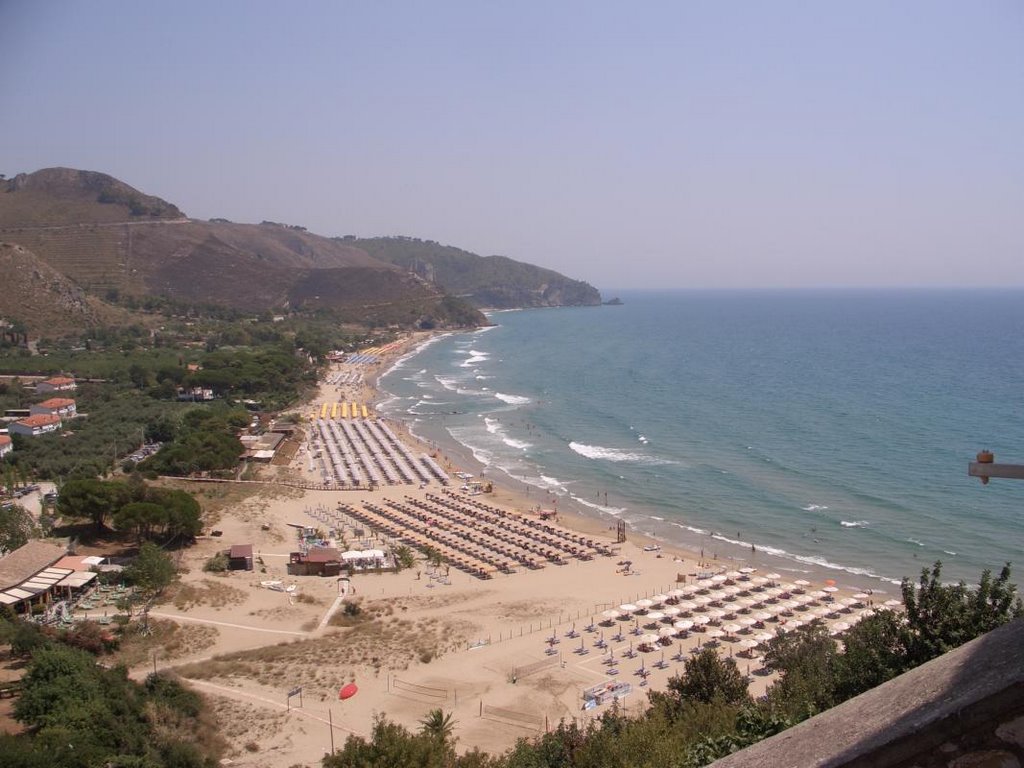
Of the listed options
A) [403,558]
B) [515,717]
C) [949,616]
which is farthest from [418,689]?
[949,616]

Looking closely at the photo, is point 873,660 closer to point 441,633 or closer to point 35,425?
point 441,633

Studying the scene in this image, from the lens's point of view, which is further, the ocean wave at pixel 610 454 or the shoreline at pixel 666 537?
the ocean wave at pixel 610 454

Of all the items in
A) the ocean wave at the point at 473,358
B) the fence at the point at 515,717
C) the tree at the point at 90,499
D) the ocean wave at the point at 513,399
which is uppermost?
the ocean wave at the point at 473,358

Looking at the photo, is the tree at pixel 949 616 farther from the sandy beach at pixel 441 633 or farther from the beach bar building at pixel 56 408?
the beach bar building at pixel 56 408

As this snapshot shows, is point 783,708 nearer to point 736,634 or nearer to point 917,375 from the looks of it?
point 736,634

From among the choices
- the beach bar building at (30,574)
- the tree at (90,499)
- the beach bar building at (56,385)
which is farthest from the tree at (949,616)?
the beach bar building at (56,385)

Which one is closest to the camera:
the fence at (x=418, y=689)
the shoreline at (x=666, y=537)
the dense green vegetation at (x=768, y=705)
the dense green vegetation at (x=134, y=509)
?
the dense green vegetation at (x=768, y=705)

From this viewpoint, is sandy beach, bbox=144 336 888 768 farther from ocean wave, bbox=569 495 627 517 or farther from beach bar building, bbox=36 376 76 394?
beach bar building, bbox=36 376 76 394
